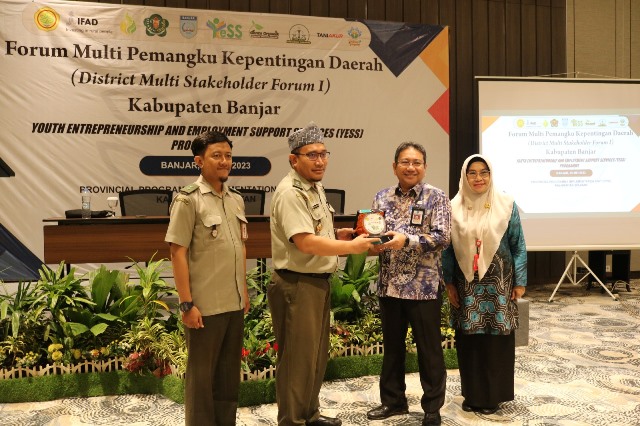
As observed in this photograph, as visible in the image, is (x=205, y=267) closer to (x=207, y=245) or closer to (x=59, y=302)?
(x=207, y=245)

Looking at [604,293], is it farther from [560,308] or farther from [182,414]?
[182,414]

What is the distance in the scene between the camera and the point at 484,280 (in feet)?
9.61

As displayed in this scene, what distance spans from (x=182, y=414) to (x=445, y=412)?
1.39 metres

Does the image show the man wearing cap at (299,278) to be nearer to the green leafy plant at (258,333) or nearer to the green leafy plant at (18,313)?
the green leafy plant at (258,333)

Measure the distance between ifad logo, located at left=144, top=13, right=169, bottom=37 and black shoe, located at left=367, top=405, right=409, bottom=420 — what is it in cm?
467

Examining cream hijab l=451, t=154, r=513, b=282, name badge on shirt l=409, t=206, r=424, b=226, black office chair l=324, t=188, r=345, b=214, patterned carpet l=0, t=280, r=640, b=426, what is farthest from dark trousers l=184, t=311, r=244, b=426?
black office chair l=324, t=188, r=345, b=214

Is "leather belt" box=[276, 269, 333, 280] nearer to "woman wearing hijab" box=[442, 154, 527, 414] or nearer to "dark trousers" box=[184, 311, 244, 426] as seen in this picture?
"dark trousers" box=[184, 311, 244, 426]

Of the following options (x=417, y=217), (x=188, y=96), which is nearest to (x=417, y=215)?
(x=417, y=217)

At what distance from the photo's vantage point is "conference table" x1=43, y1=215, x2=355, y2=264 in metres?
4.47

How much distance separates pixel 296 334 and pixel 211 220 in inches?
23.7

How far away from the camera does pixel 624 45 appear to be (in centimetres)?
768

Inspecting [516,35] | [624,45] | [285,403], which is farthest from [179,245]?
[624,45]

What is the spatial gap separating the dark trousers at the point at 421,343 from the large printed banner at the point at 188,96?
3.84m

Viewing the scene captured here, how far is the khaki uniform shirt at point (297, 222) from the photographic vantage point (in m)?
2.39
